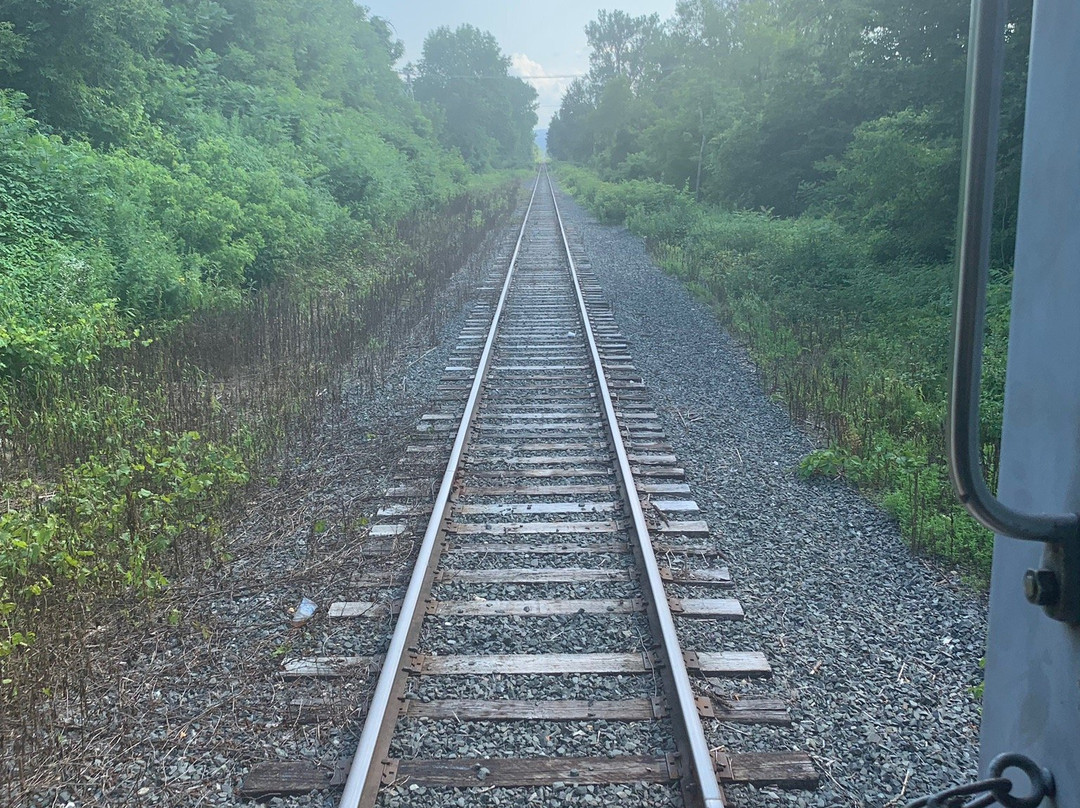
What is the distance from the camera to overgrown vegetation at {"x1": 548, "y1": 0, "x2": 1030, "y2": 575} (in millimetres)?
7031

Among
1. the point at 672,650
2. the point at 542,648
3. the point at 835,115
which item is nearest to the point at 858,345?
the point at 672,650

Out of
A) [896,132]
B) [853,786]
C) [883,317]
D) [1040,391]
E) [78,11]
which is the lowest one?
[853,786]

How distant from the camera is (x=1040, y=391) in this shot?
1.19 m

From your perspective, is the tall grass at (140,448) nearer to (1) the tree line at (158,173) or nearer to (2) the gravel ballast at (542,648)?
A: (2) the gravel ballast at (542,648)

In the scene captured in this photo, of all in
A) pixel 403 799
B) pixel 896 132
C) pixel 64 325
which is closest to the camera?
pixel 403 799

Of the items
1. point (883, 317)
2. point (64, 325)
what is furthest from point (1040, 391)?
point (883, 317)

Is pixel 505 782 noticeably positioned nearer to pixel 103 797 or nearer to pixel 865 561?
pixel 103 797

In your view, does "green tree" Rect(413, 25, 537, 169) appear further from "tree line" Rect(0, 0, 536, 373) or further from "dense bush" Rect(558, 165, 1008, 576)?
"dense bush" Rect(558, 165, 1008, 576)

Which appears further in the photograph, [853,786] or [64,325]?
[64,325]

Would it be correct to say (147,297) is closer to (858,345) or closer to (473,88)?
(858,345)

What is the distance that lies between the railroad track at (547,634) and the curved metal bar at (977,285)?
2.22 metres

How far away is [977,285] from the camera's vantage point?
1.12m

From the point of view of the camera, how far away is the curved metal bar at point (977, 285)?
3.57 feet

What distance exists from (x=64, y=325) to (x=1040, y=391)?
340 inches
